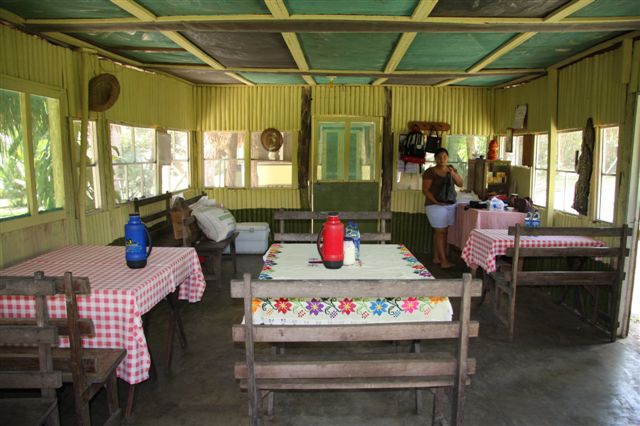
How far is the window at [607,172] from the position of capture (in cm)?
538

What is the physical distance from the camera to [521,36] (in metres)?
4.68

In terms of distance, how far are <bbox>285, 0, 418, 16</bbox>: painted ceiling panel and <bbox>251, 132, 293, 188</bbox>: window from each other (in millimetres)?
4991

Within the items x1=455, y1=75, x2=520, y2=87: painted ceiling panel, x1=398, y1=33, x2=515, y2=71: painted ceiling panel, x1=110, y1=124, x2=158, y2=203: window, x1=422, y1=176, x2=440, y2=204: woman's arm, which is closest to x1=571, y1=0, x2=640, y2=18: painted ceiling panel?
x1=398, y1=33, x2=515, y2=71: painted ceiling panel

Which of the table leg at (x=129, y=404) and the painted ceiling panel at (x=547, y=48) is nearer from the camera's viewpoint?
the table leg at (x=129, y=404)

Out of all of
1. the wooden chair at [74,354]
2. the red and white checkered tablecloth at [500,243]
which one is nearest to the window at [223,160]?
the red and white checkered tablecloth at [500,243]

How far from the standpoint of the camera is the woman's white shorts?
7613 millimetres

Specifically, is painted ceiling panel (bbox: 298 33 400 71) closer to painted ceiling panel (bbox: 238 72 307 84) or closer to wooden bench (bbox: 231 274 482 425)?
painted ceiling panel (bbox: 238 72 307 84)

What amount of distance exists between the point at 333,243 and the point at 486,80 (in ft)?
18.9

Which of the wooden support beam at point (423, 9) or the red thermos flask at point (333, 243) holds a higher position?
the wooden support beam at point (423, 9)

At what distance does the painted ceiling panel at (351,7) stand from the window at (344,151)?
4.84 m

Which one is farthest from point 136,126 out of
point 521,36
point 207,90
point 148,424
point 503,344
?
point 503,344

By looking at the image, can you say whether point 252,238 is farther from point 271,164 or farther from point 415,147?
point 415,147

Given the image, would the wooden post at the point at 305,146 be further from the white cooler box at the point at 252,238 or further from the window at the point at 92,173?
the window at the point at 92,173

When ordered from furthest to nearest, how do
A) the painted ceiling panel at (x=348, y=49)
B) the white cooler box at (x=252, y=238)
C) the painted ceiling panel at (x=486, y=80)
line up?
the white cooler box at (x=252, y=238)
the painted ceiling panel at (x=486, y=80)
the painted ceiling panel at (x=348, y=49)
